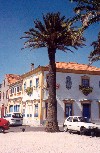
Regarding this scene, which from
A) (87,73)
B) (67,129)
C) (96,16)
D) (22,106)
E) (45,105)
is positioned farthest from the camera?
(22,106)

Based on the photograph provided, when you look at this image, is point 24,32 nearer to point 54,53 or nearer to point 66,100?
point 54,53

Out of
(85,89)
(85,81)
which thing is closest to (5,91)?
(85,81)

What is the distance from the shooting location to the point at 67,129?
26.0 metres

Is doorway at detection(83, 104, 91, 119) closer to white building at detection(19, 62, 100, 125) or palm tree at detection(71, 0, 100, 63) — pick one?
white building at detection(19, 62, 100, 125)

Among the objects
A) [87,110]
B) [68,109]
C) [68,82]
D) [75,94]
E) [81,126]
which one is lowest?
[81,126]

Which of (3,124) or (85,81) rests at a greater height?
(85,81)

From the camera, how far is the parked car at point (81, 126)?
22.5 meters

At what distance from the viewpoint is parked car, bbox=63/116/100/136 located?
2253 cm

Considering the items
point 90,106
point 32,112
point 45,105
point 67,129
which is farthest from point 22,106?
point 67,129

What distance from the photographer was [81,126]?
23.3 metres

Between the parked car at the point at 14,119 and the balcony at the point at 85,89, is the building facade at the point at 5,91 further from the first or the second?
the balcony at the point at 85,89

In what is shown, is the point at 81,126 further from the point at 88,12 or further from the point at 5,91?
the point at 5,91

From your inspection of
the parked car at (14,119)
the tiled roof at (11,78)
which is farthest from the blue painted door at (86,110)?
the tiled roof at (11,78)

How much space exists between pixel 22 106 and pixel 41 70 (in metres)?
10.3
